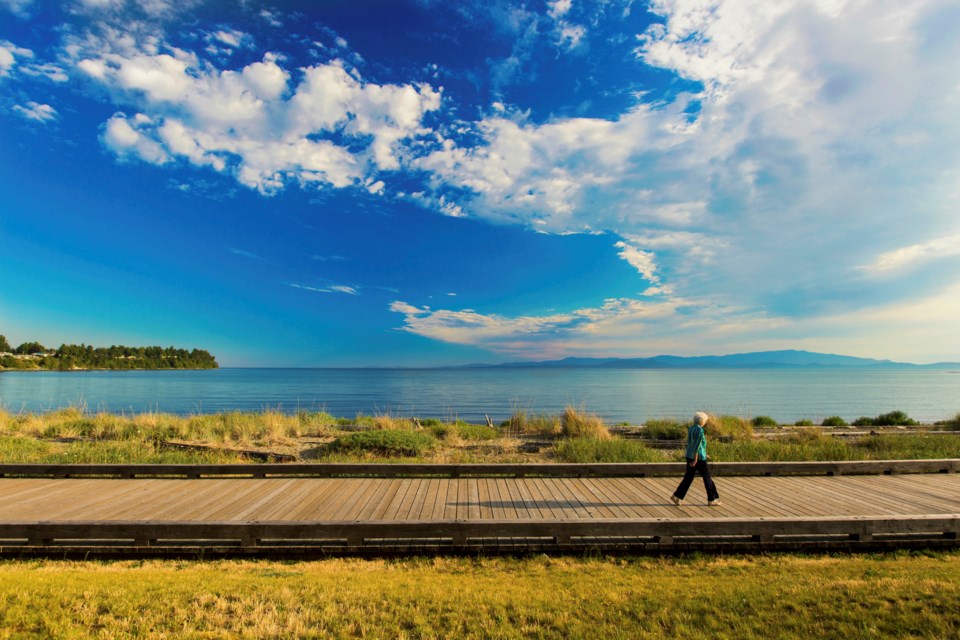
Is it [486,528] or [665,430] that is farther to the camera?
[665,430]

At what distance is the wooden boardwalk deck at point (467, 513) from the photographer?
6.04m

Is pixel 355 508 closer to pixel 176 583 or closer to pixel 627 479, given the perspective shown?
pixel 176 583

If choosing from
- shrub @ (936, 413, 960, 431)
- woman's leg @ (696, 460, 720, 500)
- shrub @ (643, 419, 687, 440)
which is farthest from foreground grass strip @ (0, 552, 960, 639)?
shrub @ (936, 413, 960, 431)

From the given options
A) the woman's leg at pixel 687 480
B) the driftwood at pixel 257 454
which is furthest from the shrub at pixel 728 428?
the driftwood at pixel 257 454

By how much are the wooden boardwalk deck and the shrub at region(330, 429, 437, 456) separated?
16.7ft

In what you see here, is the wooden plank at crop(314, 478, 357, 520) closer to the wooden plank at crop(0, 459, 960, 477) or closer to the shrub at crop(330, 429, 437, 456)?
the wooden plank at crop(0, 459, 960, 477)

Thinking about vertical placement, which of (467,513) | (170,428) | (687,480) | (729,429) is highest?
(687,480)

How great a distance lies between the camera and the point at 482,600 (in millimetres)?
4707

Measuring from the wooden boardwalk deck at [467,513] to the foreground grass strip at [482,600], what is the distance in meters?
0.39

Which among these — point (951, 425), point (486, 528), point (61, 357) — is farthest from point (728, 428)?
point (61, 357)

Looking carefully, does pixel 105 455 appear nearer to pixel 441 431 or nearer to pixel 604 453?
pixel 441 431

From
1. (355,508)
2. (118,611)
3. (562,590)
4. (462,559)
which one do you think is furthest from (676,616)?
(118,611)

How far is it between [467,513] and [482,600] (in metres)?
2.31

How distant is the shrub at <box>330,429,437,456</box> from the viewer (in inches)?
560
